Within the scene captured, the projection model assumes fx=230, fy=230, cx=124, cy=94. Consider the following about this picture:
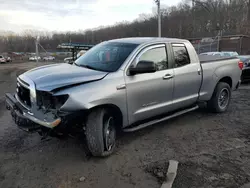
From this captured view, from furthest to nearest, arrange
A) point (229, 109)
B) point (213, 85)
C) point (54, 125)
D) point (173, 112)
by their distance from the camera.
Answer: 1. point (229, 109)
2. point (213, 85)
3. point (173, 112)
4. point (54, 125)

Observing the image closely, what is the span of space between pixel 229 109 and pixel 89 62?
411 cm

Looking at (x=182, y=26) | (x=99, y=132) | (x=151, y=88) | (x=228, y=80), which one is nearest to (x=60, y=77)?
(x=99, y=132)

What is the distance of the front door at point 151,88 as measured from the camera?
149 inches

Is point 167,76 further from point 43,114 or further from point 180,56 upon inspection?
point 43,114

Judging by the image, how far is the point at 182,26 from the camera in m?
65.6

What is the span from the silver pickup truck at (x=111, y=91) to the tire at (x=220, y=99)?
55 centimetres

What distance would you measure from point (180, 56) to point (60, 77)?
254 centimetres

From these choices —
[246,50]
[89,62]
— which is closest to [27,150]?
[89,62]

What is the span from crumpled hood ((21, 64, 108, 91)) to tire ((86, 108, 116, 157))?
0.51 meters

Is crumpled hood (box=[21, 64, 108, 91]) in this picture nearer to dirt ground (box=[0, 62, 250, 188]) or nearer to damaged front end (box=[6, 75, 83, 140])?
damaged front end (box=[6, 75, 83, 140])

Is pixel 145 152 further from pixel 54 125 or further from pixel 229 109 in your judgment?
pixel 229 109

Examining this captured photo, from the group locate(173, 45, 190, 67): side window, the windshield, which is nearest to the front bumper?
the windshield

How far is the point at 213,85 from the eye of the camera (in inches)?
211

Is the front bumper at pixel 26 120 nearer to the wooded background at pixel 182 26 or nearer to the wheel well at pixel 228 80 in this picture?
the wheel well at pixel 228 80
